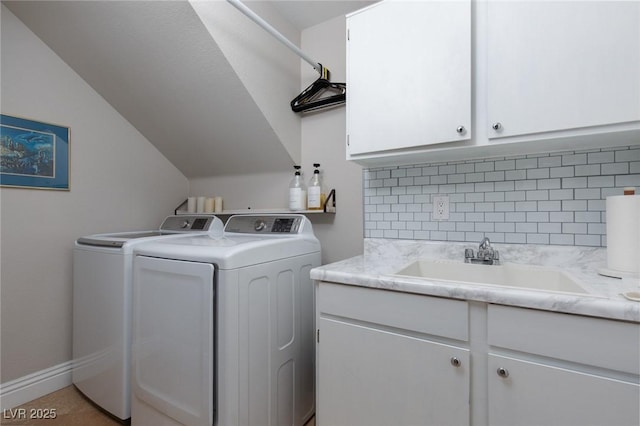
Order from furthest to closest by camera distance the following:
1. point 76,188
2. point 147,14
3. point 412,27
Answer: point 76,188 < point 147,14 < point 412,27

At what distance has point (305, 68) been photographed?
227cm

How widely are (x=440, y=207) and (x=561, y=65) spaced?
2.54ft

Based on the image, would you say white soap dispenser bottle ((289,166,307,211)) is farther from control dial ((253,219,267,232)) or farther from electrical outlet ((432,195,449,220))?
electrical outlet ((432,195,449,220))

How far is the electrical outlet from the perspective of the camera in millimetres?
1586

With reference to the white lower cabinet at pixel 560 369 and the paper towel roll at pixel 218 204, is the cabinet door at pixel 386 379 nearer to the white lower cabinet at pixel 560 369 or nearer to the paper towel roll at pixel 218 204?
the white lower cabinet at pixel 560 369

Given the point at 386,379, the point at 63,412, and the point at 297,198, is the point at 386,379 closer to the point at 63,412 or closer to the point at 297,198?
the point at 297,198

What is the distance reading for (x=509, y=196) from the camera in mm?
1432

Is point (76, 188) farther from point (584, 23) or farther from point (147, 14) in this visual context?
point (584, 23)

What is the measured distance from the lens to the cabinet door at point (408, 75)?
1.23 m

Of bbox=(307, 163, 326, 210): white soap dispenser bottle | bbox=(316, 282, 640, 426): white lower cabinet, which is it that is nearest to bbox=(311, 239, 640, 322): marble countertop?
bbox=(316, 282, 640, 426): white lower cabinet

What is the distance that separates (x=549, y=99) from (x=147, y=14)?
2.04 meters

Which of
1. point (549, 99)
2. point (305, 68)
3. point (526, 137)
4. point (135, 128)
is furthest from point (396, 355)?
point (135, 128)

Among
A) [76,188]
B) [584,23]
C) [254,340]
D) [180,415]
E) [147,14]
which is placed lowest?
[180,415]

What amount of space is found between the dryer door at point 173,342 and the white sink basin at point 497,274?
34.2 inches
